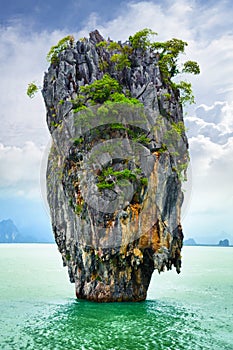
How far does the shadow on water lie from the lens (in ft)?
42.4

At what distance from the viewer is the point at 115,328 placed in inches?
587

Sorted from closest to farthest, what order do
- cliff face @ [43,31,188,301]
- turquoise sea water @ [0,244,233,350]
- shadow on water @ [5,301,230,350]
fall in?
shadow on water @ [5,301,230,350] → turquoise sea water @ [0,244,233,350] → cliff face @ [43,31,188,301]

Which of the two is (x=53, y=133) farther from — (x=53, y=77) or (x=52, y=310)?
Result: (x=52, y=310)

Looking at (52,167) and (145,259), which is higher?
(52,167)

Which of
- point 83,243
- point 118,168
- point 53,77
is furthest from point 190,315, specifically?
point 53,77

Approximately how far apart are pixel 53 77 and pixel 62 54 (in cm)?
147

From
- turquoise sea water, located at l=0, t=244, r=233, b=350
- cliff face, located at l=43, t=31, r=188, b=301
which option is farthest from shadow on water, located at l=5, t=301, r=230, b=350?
cliff face, located at l=43, t=31, r=188, b=301

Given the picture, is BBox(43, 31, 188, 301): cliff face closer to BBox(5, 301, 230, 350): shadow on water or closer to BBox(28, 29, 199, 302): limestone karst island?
BBox(28, 29, 199, 302): limestone karst island

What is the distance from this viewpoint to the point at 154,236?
1920 cm

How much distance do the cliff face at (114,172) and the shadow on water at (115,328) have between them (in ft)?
6.33

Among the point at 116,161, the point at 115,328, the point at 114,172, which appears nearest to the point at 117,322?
the point at 115,328

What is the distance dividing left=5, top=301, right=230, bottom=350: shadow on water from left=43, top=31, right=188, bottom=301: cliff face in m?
1.93

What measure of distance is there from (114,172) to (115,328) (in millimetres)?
7482

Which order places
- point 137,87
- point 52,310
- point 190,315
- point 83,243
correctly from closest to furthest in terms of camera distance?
point 190,315 → point 52,310 → point 83,243 → point 137,87
